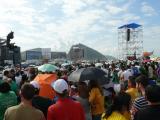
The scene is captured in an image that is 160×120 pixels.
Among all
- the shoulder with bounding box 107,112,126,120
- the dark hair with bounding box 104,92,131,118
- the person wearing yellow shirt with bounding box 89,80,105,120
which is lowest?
the person wearing yellow shirt with bounding box 89,80,105,120

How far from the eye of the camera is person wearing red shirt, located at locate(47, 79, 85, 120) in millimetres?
6323

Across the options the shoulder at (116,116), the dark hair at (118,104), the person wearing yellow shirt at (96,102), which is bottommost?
the person wearing yellow shirt at (96,102)

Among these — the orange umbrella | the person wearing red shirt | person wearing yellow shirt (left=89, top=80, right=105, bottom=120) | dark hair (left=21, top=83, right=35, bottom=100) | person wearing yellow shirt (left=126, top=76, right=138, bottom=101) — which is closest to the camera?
dark hair (left=21, top=83, right=35, bottom=100)

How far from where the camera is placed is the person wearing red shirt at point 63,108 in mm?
6323

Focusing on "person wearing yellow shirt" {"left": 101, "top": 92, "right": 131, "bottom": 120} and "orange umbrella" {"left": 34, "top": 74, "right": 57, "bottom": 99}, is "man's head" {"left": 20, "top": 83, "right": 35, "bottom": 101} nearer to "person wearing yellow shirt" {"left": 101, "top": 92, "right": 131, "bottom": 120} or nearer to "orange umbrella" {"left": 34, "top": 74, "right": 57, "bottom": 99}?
"person wearing yellow shirt" {"left": 101, "top": 92, "right": 131, "bottom": 120}

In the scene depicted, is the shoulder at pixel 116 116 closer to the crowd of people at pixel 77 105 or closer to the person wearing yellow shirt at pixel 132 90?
the crowd of people at pixel 77 105

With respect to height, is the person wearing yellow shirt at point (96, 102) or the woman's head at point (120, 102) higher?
the woman's head at point (120, 102)

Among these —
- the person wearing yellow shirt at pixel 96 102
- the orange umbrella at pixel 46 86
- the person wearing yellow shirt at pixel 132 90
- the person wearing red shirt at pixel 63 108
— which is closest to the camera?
the person wearing red shirt at pixel 63 108

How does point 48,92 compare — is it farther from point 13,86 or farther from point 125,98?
point 125,98

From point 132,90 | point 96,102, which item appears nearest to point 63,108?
point 132,90

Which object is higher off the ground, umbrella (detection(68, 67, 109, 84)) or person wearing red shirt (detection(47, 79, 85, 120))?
umbrella (detection(68, 67, 109, 84))

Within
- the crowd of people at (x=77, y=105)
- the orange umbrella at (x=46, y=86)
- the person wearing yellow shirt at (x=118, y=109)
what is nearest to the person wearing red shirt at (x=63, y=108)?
the crowd of people at (x=77, y=105)

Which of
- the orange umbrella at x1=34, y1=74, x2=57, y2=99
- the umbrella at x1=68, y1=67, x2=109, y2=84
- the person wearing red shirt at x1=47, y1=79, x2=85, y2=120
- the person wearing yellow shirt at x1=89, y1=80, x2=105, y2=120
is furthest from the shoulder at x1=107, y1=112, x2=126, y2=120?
the umbrella at x1=68, y1=67, x2=109, y2=84

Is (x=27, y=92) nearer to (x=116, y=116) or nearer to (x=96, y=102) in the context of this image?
(x=116, y=116)
